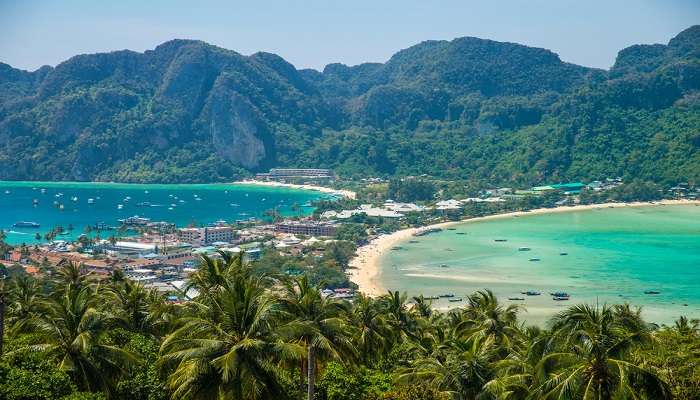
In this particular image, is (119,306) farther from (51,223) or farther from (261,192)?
(261,192)

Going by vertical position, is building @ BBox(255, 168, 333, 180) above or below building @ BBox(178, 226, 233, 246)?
above

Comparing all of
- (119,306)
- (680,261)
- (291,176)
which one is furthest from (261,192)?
(119,306)

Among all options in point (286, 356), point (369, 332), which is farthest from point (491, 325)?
point (286, 356)

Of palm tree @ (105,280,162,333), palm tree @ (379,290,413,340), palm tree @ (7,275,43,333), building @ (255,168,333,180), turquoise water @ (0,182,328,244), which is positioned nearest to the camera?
palm tree @ (105,280,162,333)

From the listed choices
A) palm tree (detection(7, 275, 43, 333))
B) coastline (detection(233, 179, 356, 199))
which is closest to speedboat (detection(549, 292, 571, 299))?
palm tree (detection(7, 275, 43, 333))

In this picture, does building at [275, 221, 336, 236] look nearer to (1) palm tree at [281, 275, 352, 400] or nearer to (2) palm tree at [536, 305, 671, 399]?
(1) palm tree at [281, 275, 352, 400]

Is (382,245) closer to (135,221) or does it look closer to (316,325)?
(135,221)

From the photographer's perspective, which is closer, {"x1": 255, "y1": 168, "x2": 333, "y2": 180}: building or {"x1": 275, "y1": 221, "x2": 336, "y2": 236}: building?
{"x1": 275, "y1": 221, "x2": 336, "y2": 236}: building
